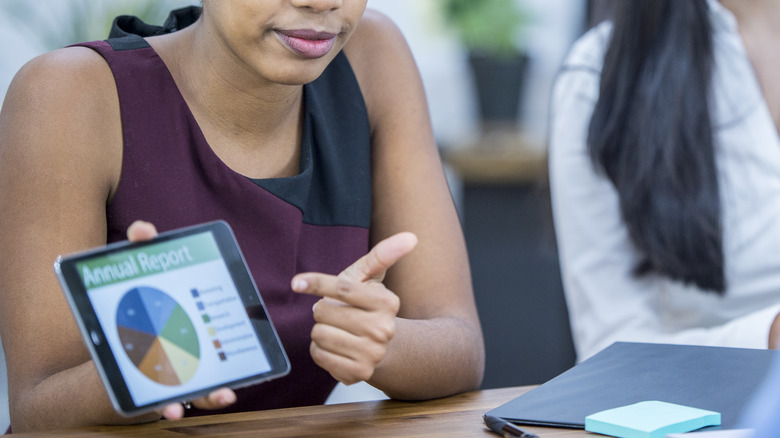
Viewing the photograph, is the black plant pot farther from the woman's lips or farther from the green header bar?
the green header bar

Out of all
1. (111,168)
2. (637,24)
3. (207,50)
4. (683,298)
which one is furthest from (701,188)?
(111,168)

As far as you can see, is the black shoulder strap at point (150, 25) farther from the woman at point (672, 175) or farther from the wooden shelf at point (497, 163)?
the wooden shelf at point (497, 163)

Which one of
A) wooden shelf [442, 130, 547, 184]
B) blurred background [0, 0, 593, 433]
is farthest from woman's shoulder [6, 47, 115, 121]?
wooden shelf [442, 130, 547, 184]

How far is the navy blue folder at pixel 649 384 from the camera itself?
33.7 inches

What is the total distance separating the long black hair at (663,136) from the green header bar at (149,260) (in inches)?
35.2

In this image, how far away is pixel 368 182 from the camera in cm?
128

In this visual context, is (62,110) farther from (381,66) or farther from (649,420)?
(649,420)

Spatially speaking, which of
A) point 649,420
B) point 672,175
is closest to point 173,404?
point 649,420

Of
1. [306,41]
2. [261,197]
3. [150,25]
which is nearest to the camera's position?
[306,41]

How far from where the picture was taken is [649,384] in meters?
0.91

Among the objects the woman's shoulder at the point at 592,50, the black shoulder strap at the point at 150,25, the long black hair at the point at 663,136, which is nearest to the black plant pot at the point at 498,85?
the woman's shoulder at the point at 592,50

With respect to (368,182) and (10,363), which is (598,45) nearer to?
(368,182)

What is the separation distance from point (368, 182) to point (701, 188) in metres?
0.57

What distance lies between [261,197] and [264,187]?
0.05 feet
